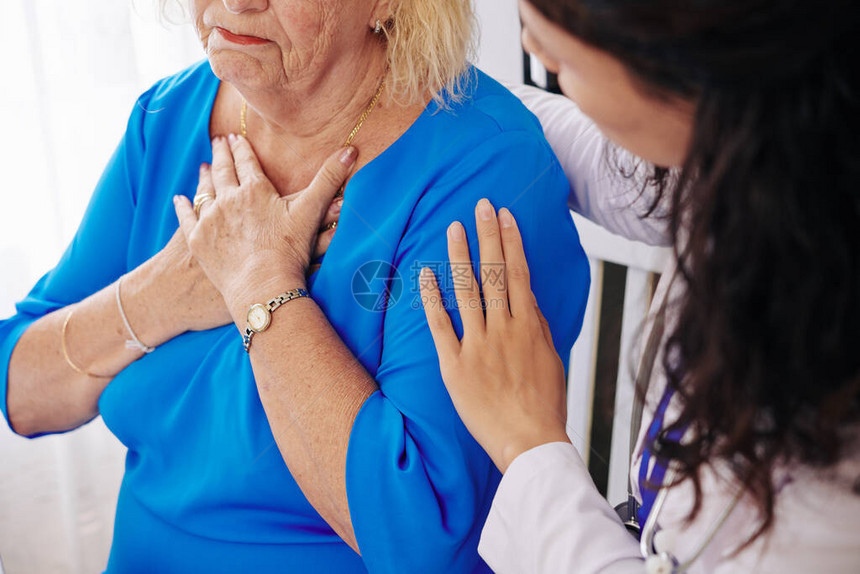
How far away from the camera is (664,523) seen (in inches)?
25.2

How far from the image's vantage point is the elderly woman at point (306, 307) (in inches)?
31.6

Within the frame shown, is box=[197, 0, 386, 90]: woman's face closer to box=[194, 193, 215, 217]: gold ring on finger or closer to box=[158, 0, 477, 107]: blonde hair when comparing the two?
box=[158, 0, 477, 107]: blonde hair

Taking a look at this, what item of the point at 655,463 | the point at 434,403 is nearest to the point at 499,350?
the point at 434,403

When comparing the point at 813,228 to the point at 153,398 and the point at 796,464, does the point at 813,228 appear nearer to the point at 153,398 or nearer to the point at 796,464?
the point at 796,464

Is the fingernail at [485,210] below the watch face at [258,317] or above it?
above

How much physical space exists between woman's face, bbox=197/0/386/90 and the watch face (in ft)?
0.98

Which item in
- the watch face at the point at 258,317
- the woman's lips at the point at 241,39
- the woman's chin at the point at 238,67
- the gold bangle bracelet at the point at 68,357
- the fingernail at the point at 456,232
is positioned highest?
the woman's lips at the point at 241,39

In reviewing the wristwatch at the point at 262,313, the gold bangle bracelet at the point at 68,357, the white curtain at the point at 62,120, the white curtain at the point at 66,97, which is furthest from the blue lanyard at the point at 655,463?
the white curtain at the point at 62,120

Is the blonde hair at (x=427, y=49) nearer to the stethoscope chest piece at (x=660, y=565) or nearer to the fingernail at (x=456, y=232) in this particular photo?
the fingernail at (x=456, y=232)

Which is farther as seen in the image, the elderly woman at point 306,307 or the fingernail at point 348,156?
the fingernail at point 348,156

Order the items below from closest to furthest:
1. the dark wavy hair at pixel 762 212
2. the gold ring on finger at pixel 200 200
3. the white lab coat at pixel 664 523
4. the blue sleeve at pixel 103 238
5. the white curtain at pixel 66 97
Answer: the dark wavy hair at pixel 762 212
the white lab coat at pixel 664 523
the gold ring on finger at pixel 200 200
the blue sleeve at pixel 103 238
the white curtain at pixel 66 97

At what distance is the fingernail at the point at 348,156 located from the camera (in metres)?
0.93

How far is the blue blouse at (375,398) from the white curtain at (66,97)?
0.72 metres

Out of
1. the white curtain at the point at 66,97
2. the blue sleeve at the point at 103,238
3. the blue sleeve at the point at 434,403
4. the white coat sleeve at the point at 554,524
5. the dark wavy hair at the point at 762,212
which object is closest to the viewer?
the dark wavy hair at the point at 762,212
